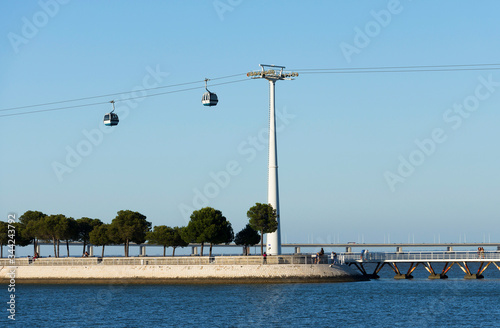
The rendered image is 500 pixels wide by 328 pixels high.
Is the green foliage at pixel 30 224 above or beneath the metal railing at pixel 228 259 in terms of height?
above

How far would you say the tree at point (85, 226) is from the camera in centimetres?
11831

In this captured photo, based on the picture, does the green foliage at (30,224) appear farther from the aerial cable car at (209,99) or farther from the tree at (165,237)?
the aerial cable car at (209,99)

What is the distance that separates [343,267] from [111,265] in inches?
1094

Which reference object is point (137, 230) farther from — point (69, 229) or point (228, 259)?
point (228, 259)

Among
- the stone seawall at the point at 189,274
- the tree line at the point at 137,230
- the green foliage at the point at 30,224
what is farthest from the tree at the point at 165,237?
the green foliage at the point at 30,224

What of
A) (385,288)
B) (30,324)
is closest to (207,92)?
(385,288)

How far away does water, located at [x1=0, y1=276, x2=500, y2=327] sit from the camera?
59.0m

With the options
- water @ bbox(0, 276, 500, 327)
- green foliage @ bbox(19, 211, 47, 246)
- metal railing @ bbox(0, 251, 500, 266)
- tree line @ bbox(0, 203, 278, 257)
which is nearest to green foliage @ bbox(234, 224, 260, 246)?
tree line @ bbox(0, 203, 278, 257)

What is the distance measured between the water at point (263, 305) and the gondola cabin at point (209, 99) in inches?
766

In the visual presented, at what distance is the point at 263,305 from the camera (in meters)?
67.6

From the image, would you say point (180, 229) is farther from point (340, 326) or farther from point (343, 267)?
point (340, 326)

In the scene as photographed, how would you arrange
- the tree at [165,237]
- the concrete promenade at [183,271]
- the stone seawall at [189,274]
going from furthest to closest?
the tree at [165,237], the concrete promenade at [183,271], the stone seawall at [189,274]

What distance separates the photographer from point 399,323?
2263 inches

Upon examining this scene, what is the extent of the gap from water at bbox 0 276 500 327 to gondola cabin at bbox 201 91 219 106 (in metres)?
19.5
